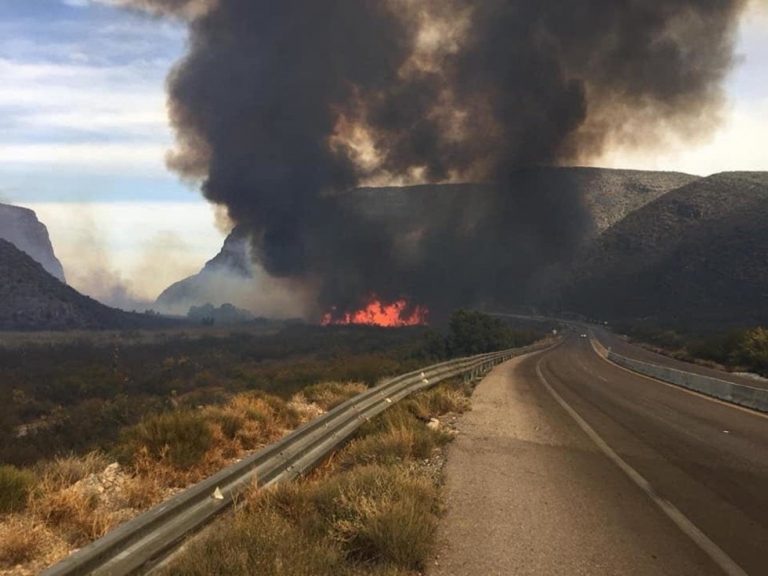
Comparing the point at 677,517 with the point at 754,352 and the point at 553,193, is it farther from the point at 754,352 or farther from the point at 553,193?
the point at 553,193

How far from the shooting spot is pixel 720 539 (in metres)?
4.84

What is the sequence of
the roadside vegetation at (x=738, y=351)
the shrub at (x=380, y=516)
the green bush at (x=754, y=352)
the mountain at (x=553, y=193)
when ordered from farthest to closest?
1. the mountain at (x=553, y=193)
2. the roadside vegetation at (x=738, y=351)
3. the green bush at (x=754, y=352)
4. the shrub at (x=380, y=516)

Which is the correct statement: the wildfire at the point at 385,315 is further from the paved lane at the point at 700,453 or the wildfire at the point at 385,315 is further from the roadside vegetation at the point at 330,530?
the roadside vegetation at the point at 330,530

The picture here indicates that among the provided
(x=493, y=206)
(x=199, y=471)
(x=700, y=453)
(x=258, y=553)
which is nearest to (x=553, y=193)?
(x=493, y=206)

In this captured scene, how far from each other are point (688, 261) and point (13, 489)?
95575 millimetres

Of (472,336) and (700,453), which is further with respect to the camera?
(472,336)

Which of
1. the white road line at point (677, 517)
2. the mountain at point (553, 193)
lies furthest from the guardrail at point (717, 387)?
the mountain at point (553, 193)

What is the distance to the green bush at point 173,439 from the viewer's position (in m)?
6.86

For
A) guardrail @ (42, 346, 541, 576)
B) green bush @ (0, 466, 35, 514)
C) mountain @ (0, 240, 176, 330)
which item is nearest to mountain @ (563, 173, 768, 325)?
guardrail @ (42, 346, 541, 576)

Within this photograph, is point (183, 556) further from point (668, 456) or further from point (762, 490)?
point (668, 456)

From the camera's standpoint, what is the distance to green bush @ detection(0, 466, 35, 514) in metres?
4.93

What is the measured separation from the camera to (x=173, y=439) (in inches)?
283

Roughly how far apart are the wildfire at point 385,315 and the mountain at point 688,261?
3297cm

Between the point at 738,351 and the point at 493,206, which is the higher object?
the point at 493,206
